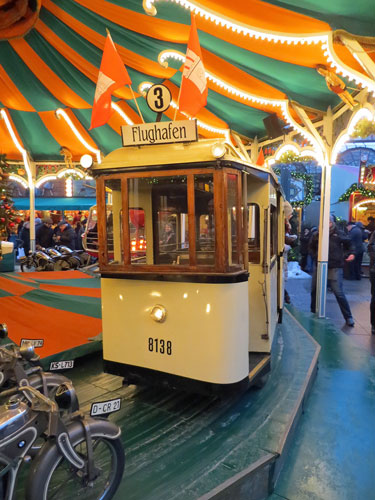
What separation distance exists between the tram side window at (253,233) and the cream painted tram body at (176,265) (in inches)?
26.3

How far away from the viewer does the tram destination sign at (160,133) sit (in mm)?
3119

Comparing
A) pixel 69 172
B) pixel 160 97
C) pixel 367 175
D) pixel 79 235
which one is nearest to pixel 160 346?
pixel 160 97

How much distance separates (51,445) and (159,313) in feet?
4.62

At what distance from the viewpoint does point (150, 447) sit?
2.83 meters

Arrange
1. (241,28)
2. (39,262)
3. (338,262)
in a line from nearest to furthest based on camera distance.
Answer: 1. (241,28)
2. (338,262)
3. (39,262)

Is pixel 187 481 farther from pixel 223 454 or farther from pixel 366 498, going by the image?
pixel 366 498

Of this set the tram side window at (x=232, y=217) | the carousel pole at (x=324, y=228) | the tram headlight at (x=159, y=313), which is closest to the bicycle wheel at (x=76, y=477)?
the tram headlight at (x=159, y=313)

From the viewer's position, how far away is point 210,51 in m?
5.95

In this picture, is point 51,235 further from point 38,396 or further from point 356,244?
point 38,396

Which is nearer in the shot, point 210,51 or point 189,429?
point 189,429

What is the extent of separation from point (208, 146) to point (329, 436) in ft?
8.97

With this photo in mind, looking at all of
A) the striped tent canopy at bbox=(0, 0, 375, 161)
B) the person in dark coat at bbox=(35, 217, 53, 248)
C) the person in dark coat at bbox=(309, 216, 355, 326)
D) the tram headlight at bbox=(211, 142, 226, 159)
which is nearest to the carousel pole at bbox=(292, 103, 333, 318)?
the person in dark coat at bbox=(309, 216, 355, 326)

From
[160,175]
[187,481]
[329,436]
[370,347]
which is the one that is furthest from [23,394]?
[370,347]

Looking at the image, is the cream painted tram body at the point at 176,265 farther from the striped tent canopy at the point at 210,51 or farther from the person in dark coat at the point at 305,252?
the person in dark coat at the point at 305,252
